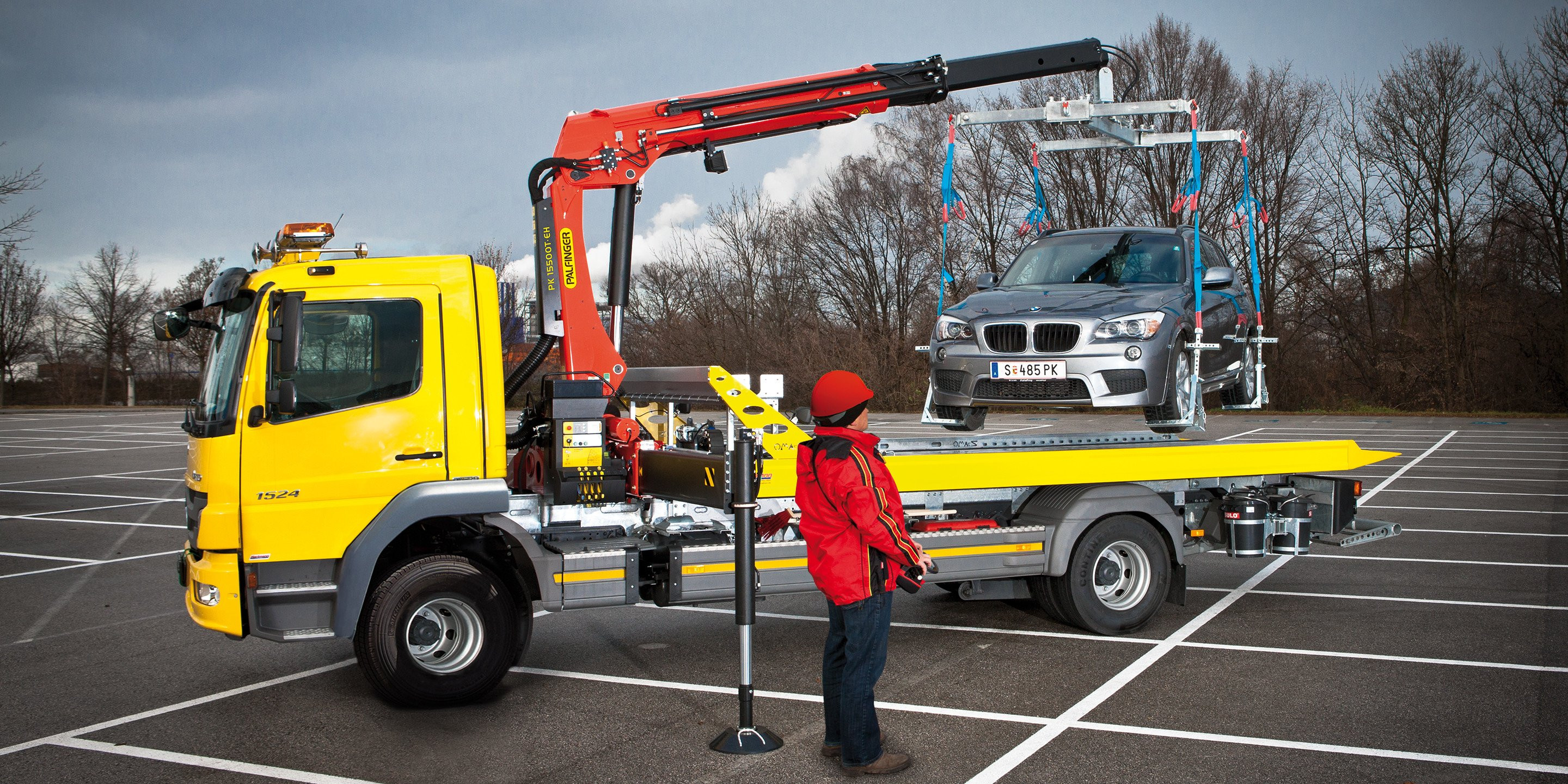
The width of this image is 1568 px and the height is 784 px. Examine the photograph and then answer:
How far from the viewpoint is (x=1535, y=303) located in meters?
33.0

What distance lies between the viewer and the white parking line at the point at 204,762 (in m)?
4.63

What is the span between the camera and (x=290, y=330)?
5.24 meters

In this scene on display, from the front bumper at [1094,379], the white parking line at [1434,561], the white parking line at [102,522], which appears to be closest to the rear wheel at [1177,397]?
the front bumper at [1094,379]

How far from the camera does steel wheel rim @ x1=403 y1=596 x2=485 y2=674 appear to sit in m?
5.61

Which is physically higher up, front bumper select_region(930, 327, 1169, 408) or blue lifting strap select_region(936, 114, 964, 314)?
blue lifting strap select_region(936, 114, 964, 314)

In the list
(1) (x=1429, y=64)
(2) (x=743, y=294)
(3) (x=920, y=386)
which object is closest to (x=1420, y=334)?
(1) (x=1429, y=64)

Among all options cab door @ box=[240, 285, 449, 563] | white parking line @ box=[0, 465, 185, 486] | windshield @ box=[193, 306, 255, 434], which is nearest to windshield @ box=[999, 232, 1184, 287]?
cab door @ box=[240, 285, 449, 563]

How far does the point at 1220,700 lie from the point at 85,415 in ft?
155

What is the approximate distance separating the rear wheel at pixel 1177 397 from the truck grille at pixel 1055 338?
721 mm

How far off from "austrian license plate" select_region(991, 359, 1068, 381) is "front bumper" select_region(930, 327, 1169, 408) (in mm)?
26

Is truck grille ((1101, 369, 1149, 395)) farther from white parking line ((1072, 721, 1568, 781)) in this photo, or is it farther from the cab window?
the cab window

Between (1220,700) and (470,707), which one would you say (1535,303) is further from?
(470,707)

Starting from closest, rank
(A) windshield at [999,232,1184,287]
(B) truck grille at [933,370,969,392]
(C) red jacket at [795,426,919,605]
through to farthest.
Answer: (C) red jacket at [795,426,919,605] → (B) truck grille at [933,370,969,392] → (A) windshield at [999,232,1184,287]

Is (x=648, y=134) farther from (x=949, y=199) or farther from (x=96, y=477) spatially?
(x=96, y=477)
